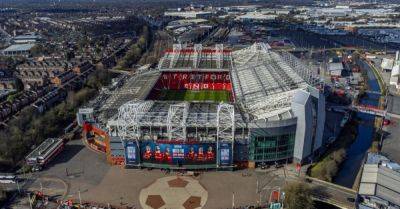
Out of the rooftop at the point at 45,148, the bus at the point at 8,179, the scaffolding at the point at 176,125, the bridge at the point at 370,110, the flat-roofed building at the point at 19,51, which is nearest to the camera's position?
the bus at the point at 8,179

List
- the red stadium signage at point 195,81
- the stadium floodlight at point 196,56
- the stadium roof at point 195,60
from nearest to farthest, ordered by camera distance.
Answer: the red stadium signage at point 195,81 → the stadium roof at point 195,60 → the stadium floodlight at point 196,56

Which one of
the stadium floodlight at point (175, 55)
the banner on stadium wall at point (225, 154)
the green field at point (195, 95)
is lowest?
the green field at point (195, 95)

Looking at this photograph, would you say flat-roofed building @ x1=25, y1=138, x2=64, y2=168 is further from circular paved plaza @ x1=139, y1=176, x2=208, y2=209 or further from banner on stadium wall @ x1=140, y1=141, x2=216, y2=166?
circular paved plaza @ x1=139, y1=176, x2=208, y2=209

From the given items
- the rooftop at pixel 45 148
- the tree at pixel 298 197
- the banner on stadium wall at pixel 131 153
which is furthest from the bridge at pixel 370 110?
the rooftop at pixel 45 148

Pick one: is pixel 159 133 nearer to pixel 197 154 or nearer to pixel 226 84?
pixel 197 154

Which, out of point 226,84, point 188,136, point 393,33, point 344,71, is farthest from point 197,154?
point 393,33

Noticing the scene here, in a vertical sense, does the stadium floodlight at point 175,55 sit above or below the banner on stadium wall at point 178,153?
above

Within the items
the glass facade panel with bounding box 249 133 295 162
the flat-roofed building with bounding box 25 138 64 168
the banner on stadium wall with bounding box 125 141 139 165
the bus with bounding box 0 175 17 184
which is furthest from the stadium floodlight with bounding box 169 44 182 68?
the bus with bounding box 0 175 17 184

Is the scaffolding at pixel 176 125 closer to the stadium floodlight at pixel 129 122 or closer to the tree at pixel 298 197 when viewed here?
the stadium floodlight at pixel 129 122
